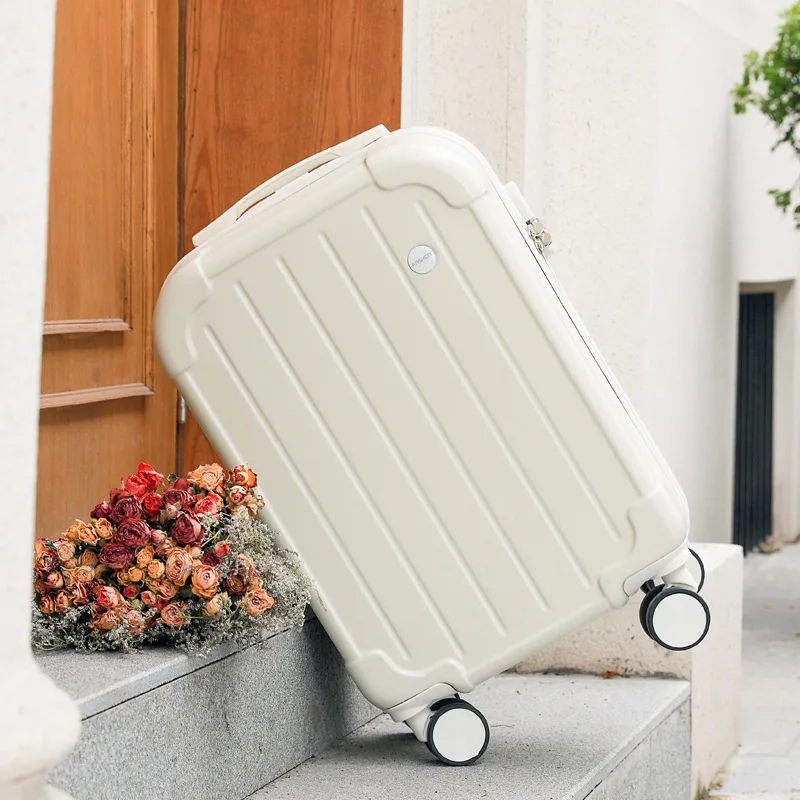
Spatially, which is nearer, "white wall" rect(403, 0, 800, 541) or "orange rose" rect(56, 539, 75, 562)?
"orange rose" rect(56, 539, 75, 562)

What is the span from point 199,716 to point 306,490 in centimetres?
48

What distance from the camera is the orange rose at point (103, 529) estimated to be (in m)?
2.23

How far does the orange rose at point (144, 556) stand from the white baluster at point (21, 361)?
3.09ft

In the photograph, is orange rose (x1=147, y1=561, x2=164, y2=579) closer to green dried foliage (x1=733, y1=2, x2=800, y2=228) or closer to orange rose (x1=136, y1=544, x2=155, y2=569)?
orange rose (x1=136, y1=544, x2=155, y2=569)

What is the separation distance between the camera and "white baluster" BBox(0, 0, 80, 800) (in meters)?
1.18

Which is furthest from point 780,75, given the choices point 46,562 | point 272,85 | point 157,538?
point 46,562

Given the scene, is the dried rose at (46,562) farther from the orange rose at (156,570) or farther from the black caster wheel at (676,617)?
the black caster wheel at (676,617)

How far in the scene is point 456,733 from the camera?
8.04 ft

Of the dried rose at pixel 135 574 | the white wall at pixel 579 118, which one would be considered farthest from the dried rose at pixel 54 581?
the white wall at pixel 579 118

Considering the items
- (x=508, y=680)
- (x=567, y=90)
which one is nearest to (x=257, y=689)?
(x=508, y=680)

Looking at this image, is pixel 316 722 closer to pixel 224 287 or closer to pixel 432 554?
pixel 432 554

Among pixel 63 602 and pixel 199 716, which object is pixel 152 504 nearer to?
pixel 63 602

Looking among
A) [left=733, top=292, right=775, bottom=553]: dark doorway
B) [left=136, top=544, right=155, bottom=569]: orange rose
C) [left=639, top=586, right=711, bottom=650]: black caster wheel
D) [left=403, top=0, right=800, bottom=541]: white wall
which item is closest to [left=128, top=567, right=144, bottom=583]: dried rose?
[left=136, top=544, right=155, bottom=569]: orange rose

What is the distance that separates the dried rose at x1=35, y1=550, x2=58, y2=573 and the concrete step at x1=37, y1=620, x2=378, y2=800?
15cm
